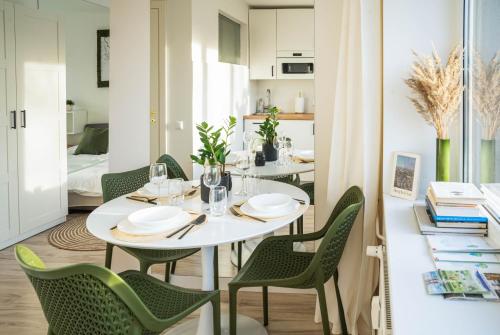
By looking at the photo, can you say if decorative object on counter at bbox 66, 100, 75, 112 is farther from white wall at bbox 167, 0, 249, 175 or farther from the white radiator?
the white radiator

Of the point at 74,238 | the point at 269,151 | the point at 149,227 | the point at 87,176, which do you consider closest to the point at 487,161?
the point at 149,227

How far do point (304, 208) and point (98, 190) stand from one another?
3311 mm

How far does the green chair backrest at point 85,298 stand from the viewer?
1.52 meters

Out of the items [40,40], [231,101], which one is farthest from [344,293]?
[40,40]

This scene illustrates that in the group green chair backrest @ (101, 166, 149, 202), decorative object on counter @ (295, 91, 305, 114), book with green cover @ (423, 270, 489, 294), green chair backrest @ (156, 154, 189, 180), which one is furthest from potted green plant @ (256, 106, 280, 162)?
book with green cover @ (423, 270, 489, 294)

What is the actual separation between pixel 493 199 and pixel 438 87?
0.56 meters

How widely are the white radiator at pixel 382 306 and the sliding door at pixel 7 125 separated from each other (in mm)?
3194

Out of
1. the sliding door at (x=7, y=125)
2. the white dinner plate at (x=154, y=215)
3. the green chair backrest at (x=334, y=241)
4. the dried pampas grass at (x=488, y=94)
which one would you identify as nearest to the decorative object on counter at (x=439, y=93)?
the dried pampas grass at (x=488, y=94)

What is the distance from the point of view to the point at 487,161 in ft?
6.48

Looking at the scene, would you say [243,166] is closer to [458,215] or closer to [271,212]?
[271,212]

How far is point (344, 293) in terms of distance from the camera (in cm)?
275

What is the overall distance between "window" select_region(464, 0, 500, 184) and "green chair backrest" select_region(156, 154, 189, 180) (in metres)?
1.65

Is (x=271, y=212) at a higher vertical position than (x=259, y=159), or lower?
lower

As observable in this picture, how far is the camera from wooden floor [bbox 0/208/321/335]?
2.83 m
